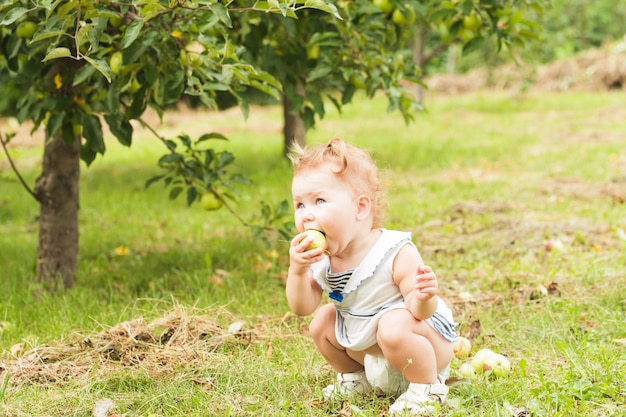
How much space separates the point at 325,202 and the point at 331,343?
0.50 m

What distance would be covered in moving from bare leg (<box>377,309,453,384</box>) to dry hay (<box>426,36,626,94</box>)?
12.8 metres

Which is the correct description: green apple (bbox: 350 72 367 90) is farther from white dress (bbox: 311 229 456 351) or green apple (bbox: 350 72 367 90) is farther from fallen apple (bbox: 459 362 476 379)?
fallen apple (bbox: 459 362 476 379)

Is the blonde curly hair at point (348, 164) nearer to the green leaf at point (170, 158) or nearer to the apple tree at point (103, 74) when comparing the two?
the apple tree at point (103, 74)

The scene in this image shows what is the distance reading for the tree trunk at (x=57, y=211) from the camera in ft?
13.2

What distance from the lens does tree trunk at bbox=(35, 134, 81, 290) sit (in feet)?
13.2

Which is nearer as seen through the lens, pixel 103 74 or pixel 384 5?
pixel 103 74

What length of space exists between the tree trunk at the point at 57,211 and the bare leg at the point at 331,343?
78.2 inches

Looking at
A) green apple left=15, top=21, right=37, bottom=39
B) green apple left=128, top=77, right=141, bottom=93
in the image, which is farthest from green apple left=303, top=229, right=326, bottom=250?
green apple left=15, top=21, right=37, bottom=39

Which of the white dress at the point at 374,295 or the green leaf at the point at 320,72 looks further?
the green leaf at the point at 320,72

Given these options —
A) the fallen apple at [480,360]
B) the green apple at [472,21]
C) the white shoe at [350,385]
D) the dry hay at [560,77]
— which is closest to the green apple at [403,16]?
the green apple at [472,21]

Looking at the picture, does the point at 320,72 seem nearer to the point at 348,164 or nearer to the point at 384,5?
the point at 384,5

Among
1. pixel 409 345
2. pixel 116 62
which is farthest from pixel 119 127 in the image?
pixel 409 345

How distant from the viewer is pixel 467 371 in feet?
8.77

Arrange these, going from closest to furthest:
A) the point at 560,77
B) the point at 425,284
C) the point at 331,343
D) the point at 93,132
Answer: the point at 425,284 → the point at 331,343 → the point at 93,132 → the point at 560,77
